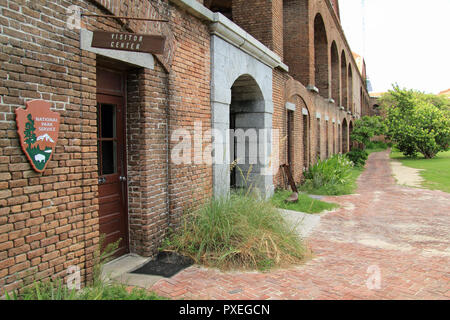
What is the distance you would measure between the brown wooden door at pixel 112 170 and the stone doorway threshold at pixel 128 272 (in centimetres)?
18

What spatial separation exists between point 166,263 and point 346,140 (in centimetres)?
2570

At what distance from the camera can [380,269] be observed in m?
5.09

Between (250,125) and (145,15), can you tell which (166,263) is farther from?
(250,125)

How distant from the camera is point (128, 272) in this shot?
15.4ft

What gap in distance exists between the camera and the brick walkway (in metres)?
4.21

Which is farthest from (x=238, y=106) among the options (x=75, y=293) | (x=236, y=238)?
(x=75, y=293)

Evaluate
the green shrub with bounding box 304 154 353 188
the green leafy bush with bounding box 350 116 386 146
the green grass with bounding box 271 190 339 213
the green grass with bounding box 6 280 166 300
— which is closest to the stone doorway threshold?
the green grass with bounding box 6 280 166 300

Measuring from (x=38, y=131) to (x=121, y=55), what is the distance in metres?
1.62

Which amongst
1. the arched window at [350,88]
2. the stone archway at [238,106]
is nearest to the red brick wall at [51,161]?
the stone archway at [238,106]

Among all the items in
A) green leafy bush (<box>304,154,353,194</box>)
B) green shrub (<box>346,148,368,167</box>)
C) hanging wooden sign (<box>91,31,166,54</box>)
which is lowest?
green leafy bush (<box>304,154,353,194</box>)

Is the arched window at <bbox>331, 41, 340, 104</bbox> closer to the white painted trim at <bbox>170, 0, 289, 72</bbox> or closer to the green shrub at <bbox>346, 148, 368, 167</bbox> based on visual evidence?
the green shrub at <bbox>346, 148, 368, 167</bbox>

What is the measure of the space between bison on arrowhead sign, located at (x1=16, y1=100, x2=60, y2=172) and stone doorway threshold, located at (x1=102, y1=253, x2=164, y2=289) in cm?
151

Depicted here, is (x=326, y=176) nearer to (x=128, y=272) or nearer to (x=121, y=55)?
(x=128, y=272)

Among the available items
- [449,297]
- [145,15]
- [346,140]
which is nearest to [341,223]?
[449,297]
